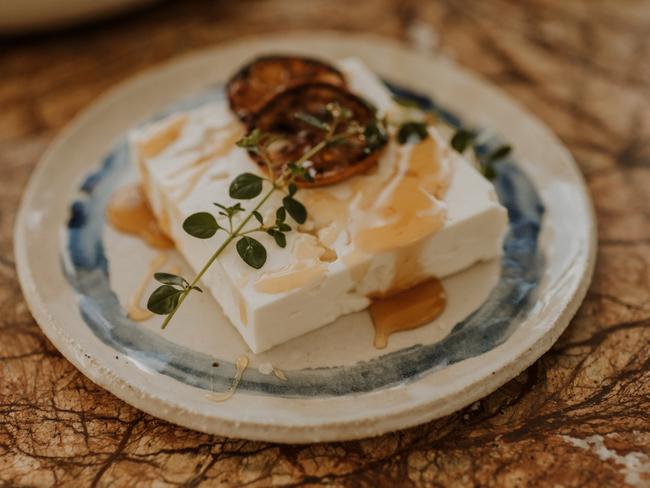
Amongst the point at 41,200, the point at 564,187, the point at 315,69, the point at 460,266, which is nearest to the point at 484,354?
the point at 460,266

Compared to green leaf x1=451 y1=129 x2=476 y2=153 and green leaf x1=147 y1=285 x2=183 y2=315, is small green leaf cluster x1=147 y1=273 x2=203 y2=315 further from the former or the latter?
green leaf x1=451 y1=129 x2=476 y2=153

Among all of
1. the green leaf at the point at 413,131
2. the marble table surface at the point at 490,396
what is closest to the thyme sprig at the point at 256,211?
the green leaf at the point at 413,131

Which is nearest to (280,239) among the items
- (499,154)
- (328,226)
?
(328,226)

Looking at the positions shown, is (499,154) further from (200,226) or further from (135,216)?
(135,216)

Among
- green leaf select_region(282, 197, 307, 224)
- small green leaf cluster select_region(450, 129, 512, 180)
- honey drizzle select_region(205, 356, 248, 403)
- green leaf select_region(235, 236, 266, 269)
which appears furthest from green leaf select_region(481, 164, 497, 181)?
honey drizzle select_region(205, 356, 248, 403)

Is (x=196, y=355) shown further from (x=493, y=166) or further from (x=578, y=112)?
(x=578, y=112)

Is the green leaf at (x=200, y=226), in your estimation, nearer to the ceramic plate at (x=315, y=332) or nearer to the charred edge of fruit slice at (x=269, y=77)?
the ceramic plate at (x=315, y=332)
